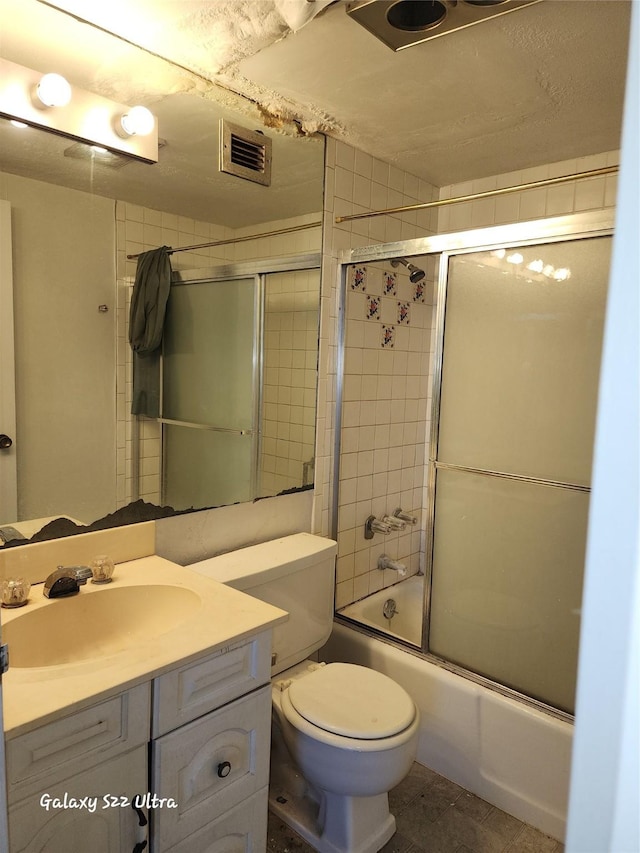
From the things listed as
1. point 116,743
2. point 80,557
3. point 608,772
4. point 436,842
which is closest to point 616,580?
point 608,772

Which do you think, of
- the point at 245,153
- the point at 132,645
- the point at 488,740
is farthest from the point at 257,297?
the point at 488,740

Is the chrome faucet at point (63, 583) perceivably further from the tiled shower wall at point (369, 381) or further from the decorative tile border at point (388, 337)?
the decorative tile border at point (388, 337)

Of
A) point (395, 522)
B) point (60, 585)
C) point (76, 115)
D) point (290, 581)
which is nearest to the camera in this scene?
point (60, 585)

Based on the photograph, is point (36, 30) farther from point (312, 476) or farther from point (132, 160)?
point (312, 476)

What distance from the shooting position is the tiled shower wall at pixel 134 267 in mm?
1621

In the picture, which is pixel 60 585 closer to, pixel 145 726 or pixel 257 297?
pixel 145 726

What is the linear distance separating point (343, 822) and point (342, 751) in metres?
0.30

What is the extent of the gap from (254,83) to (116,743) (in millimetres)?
1887

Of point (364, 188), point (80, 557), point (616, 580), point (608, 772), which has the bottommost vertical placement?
point (80, 557)

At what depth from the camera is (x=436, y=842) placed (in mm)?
1774

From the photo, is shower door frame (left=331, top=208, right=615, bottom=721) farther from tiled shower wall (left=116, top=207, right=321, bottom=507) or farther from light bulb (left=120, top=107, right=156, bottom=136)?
light bulb (left=120, top=107, right=156, bottom=136)

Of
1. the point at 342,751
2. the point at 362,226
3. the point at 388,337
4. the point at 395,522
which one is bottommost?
the point at 342,751

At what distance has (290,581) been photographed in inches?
76.2

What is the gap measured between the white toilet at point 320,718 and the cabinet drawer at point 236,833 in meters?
0.21
